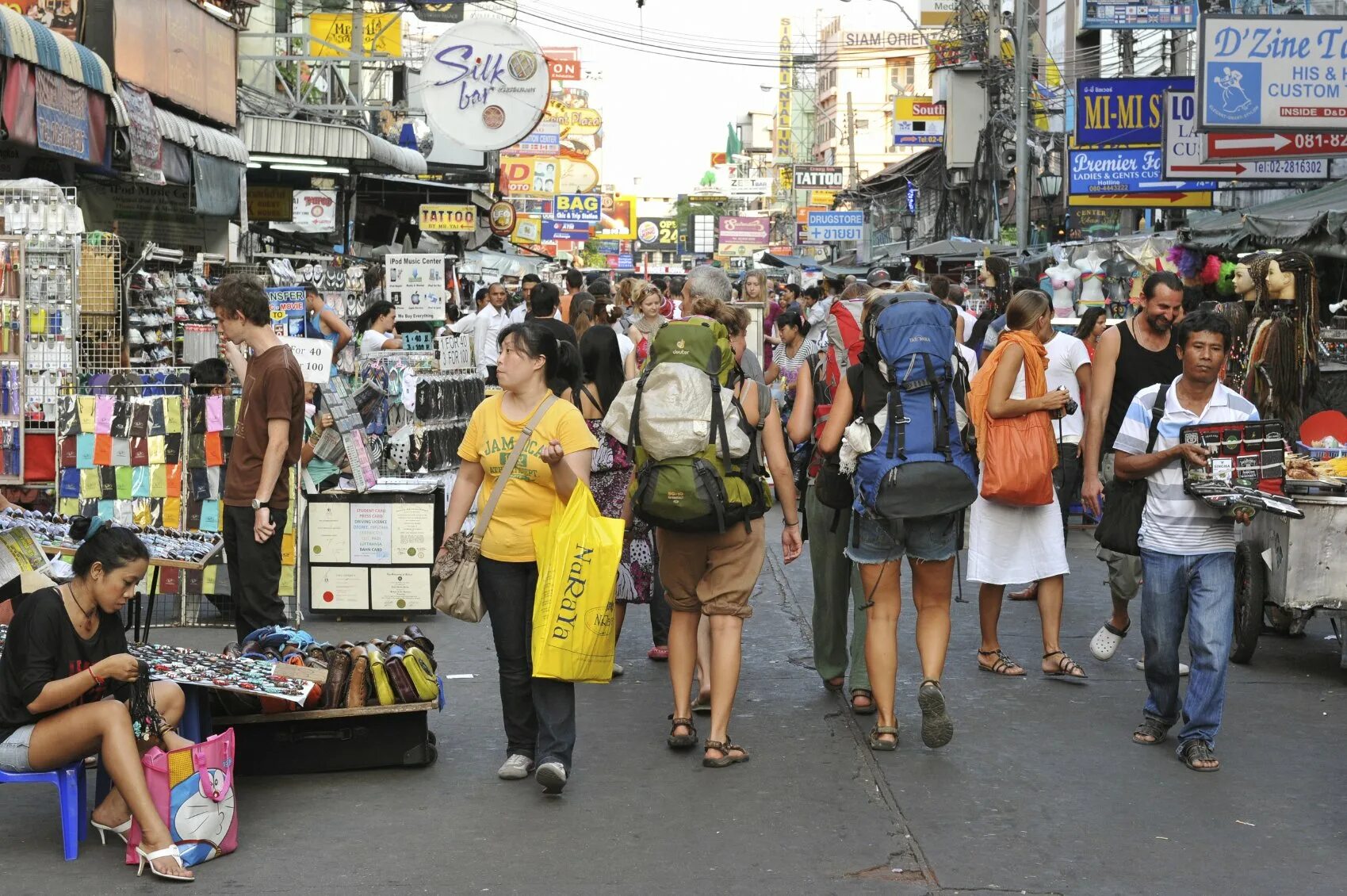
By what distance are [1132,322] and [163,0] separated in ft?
38.9

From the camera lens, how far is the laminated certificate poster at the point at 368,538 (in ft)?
32.4

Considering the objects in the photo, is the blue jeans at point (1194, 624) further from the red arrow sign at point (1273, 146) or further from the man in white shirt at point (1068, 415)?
the red arrow sign at point (1273, 146)

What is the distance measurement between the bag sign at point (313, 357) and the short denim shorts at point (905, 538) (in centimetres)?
407

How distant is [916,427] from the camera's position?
21.6 ft

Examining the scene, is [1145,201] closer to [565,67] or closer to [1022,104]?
[1022,104]

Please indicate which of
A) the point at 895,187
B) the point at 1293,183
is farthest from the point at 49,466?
the point at 895,187

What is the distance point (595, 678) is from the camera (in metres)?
6.01

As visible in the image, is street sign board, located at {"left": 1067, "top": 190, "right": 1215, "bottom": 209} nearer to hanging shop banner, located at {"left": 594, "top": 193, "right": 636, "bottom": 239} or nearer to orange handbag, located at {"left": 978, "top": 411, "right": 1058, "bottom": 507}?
orange handbag, located at {"left": 978, "top": 411, "right": 1058, "bottom": 507}

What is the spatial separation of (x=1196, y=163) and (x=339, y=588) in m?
13.0

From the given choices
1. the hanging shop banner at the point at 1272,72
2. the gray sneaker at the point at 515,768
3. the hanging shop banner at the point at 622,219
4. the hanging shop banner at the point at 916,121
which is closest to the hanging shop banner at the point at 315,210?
the hanging shop banner at the point at 1272,72

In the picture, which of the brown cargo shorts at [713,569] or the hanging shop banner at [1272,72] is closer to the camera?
the brown cargo shorts at [713,569]

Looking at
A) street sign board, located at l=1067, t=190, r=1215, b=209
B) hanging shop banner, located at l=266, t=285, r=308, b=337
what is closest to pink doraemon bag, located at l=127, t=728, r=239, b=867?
hanging shop banner, located at l=266, t=285, r=308, b=337

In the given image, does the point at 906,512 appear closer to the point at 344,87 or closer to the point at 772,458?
the point at 772,458

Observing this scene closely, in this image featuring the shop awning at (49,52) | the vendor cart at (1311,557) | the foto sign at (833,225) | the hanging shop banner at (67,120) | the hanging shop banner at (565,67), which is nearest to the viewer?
the vendor cart at (1311,557)
